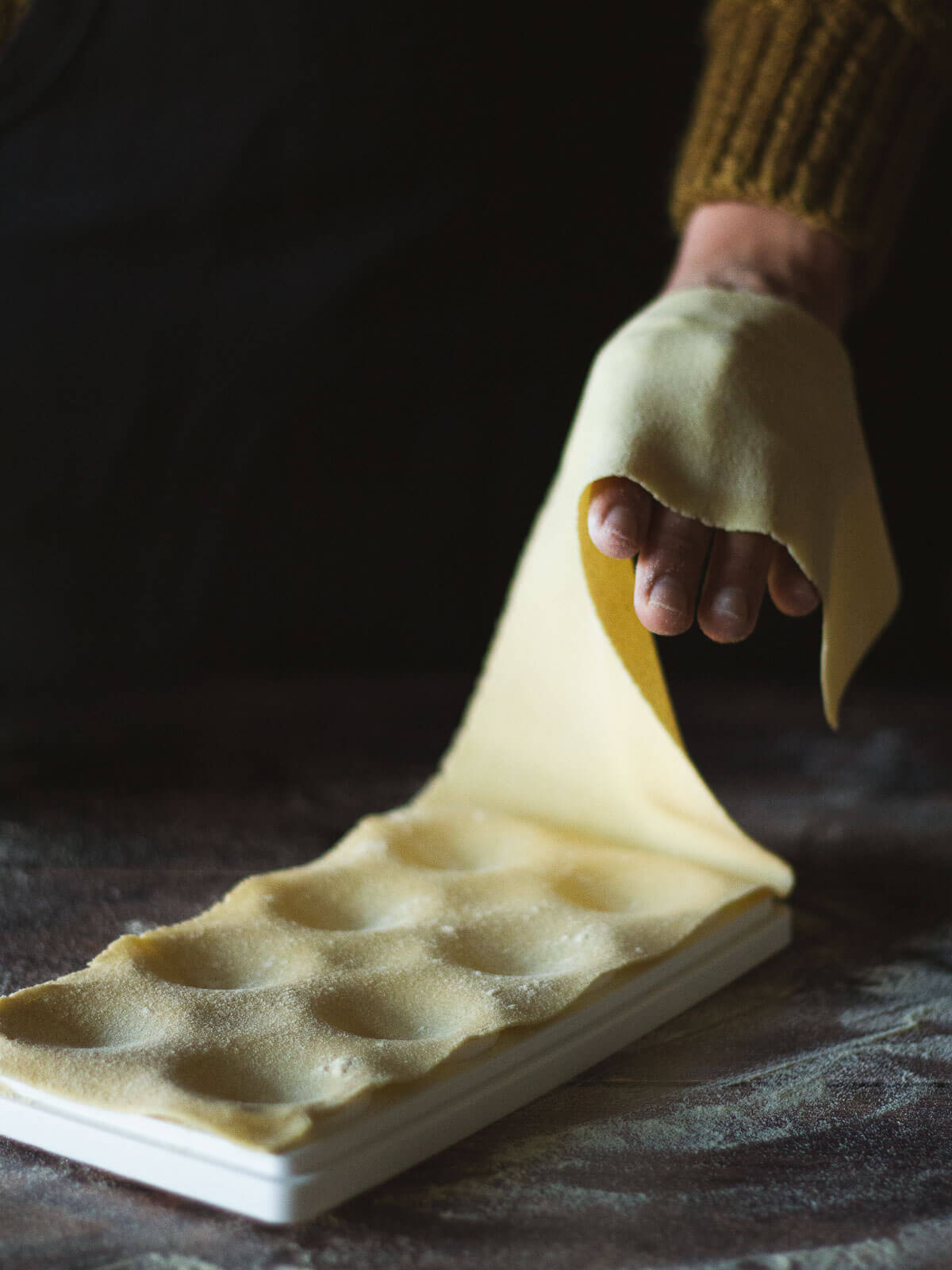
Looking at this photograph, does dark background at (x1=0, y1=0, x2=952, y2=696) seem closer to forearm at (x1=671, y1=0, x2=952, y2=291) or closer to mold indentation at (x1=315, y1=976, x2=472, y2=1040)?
forearm at (x1=671, y1=0, x2=952, y2=291)

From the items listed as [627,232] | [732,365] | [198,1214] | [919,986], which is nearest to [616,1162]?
[198,1214]

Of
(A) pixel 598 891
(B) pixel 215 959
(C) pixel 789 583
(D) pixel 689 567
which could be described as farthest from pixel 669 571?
(B) pixel 215 959

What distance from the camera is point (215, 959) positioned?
85 cm

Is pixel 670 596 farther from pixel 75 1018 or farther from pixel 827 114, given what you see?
pixel 827 114

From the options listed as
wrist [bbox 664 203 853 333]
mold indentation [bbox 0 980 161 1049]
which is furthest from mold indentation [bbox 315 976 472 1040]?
wrist [bbox 664 203 853 333]

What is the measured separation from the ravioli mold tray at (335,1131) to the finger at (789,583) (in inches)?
13.8

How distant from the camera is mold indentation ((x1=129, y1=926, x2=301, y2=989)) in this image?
2.70 feet

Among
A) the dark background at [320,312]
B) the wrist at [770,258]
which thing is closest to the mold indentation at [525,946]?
the wrist at [770,258]

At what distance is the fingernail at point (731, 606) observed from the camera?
3.05 ft

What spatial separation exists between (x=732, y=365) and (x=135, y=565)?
0.84 m

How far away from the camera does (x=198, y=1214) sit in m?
0.63

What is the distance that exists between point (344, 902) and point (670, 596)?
33 cm

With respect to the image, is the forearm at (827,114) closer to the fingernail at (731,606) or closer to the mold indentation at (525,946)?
the fingernail at (731,606)

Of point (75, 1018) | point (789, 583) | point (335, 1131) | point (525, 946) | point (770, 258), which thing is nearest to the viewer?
point (335, 1131)
